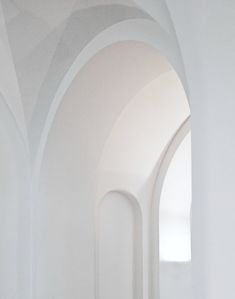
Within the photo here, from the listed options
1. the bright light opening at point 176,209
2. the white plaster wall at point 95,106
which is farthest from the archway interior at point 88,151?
the bright light opening at point 176,209

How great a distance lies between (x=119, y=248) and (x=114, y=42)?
3.36 metres

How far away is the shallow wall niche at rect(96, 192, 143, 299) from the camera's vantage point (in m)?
7.63

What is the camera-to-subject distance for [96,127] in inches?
280

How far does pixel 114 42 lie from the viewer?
562 cm

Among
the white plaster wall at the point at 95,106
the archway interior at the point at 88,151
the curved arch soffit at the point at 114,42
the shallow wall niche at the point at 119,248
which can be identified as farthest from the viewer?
the shallow wall niche at the point at 119,248

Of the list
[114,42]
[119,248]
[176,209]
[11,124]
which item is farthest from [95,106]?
[176,209]

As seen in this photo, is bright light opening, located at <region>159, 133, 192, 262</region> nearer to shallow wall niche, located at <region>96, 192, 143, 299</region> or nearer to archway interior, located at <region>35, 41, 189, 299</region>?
shallow wall niche, located at <region>96, 192, 143, 299</region>

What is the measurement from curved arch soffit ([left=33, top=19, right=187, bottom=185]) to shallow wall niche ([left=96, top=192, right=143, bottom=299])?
133 centimetres

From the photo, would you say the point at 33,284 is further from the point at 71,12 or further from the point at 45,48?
the point at 71,12

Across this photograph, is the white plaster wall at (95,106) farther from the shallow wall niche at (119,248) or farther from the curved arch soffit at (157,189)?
the curved arch soffit at (157,189)

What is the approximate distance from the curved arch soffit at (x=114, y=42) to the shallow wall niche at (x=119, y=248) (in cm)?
133

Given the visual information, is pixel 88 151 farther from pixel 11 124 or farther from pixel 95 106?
pixel 11 124

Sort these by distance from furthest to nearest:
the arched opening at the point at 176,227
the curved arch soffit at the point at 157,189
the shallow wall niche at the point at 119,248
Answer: the arched opening at the point at 176,227
the curved arch soffit at the point at 157,189
the shallow wall niche at the point at 119,248

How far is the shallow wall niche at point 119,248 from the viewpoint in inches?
300
